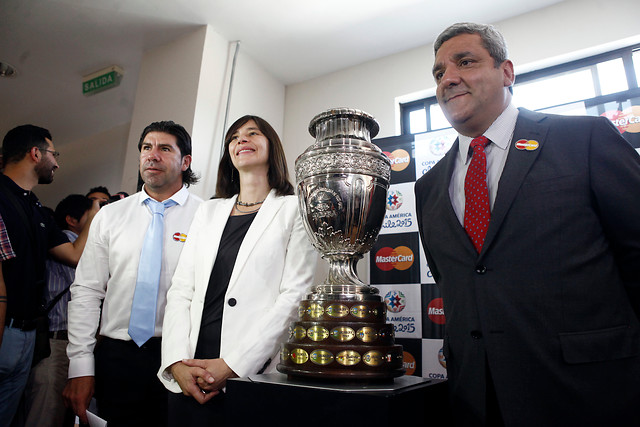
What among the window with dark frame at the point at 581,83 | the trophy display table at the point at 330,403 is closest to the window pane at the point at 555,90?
the window with dark frame at the point at 581,83

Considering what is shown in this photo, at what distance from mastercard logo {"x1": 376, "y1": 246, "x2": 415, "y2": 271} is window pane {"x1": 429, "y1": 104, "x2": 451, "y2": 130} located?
4.22 feet

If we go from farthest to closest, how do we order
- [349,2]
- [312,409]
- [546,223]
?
[349,2], [546,223], [312,409]

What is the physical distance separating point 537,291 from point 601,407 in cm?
24

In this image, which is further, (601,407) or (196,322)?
(196,322)

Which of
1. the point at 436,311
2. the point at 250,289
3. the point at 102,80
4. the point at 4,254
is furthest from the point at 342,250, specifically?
the point at 102,80

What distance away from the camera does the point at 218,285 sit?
126 cm

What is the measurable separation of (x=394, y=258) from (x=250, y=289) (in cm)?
159

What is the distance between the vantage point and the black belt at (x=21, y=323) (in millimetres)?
1645

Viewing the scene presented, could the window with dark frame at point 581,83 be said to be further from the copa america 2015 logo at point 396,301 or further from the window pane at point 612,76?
the copa america 2015 logo at point 396,301

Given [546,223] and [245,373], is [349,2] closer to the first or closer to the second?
[546,223]

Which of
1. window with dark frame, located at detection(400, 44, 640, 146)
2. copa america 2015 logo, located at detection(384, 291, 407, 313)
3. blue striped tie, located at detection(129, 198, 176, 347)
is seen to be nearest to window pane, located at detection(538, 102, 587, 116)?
window with dark frame, located at detection(400, 44, 640, 146)

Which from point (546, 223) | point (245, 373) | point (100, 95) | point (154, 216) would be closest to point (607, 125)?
point (546, 223)

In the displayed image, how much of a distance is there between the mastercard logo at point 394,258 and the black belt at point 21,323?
187cm

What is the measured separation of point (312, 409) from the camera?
2.24ft
